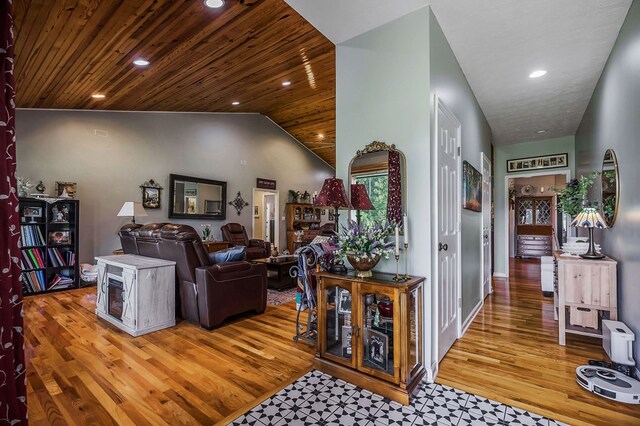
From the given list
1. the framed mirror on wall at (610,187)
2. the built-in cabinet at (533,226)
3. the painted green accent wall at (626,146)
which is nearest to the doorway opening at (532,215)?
the built-in cabinet at (533,226)

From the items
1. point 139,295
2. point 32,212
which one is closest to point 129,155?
point 32,212

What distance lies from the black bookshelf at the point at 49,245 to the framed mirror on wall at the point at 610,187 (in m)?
7.21

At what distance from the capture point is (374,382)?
2148mm

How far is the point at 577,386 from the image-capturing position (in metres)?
2.24

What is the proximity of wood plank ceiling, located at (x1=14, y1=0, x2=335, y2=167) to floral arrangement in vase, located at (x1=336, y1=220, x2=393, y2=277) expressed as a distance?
235 centimetres

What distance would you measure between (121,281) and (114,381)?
1421mm

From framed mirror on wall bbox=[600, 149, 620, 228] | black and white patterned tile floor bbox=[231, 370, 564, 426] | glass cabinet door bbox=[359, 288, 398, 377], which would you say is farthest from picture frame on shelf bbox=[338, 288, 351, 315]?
framed mirror on wall bbox=[600, 149, 620, 228]

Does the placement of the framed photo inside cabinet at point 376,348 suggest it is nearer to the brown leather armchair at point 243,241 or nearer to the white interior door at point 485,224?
the white interior door at point 485,224

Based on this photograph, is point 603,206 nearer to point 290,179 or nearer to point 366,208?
point 366,208

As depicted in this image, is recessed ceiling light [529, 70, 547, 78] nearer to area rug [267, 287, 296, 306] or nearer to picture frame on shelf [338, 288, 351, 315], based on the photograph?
picture frame on shelf [338, 288, 351, 315]

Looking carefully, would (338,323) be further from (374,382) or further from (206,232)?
(206,232)

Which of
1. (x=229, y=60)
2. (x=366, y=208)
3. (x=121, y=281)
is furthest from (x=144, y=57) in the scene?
(x=366, y=208)

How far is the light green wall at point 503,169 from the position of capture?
6.19 meters

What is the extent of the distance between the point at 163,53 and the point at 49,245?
148 inches
